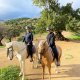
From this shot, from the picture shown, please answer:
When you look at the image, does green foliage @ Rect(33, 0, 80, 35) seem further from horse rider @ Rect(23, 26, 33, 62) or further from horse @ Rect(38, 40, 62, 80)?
horse @ Rect(38, 40, 62, 80)

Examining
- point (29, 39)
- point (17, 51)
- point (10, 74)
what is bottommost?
point (10, 74)

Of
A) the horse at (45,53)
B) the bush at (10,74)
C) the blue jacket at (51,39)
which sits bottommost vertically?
the bush at (10,74)

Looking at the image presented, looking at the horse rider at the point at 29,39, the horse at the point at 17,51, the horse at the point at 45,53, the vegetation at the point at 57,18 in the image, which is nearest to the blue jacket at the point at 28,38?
the horse rider at the point at 29,39

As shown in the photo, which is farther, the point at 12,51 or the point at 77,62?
the point at 77,62

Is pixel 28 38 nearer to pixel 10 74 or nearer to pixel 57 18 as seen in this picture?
pixel 10 74

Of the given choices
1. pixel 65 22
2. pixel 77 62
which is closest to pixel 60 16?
pixel 65 22

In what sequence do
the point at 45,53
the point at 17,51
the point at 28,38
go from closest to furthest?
the point at 45,53 < the point at 17,51 < the point at 28,38

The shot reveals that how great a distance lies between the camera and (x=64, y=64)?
1555cm

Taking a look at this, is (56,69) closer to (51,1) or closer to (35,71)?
(35,71)

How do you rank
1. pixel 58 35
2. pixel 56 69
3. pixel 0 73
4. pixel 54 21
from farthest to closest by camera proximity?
pixel 58 35 → pixel 54 21 → pixel 56 69 → pixel 0 73

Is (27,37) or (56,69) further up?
(27,37)

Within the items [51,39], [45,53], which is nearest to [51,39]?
[51,39]

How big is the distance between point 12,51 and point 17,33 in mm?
24772

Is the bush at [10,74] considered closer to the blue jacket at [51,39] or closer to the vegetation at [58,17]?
the blue jacket at [51,39]
